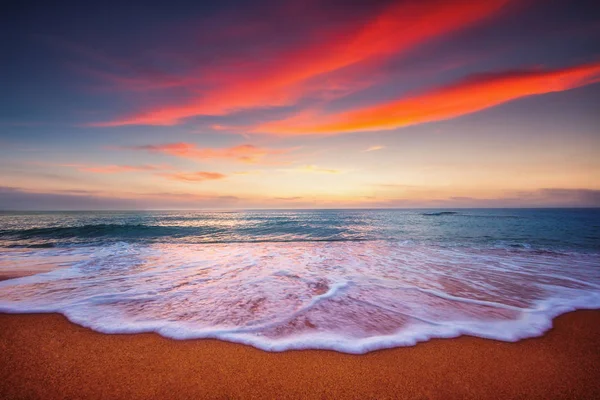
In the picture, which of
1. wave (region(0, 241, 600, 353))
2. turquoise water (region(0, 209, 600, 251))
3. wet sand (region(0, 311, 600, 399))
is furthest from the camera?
turquoise water (region(0, 209, 600, 251))

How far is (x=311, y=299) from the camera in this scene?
596 cm

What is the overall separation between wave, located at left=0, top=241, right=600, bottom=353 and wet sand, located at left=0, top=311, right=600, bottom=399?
1.00 feet

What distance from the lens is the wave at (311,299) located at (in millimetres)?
4270

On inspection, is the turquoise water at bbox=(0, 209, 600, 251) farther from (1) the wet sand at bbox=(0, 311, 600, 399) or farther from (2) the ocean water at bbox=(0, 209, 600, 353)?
(1) the wet sand at bbox=(0, 311, 600, 399)

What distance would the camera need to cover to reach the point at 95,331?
4207mm

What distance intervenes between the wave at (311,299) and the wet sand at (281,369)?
0.30 metres

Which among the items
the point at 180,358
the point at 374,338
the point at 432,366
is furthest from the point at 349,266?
the point at 180,358

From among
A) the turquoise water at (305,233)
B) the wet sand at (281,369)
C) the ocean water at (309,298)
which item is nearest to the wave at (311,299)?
the ocean water at (309,298)

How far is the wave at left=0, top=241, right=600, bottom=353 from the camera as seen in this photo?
4270 mm

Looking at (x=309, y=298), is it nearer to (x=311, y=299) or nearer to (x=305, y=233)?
(x=311, y=299)

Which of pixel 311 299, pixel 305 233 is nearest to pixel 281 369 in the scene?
pixel 311 299

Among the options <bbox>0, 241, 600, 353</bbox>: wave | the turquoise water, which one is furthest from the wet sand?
the turquoise water

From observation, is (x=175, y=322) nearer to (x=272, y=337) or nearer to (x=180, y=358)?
(x=180, y=358)

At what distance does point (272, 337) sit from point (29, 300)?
565cm
